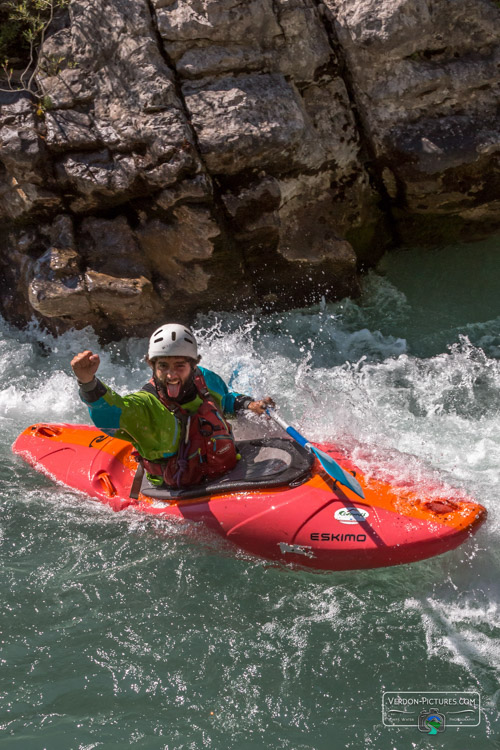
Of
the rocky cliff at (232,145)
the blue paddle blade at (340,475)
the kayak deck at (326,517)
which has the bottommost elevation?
the kayak deck at (326,517)

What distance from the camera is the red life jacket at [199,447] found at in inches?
158

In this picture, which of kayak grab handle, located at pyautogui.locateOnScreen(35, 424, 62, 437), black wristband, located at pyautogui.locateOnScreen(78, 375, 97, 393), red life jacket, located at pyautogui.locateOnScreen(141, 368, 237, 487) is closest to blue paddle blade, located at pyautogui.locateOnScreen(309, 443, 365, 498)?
red life jacket, located at pyautogui.locateOnScreen(141, 368, 237, 487)

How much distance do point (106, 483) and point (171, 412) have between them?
93cm

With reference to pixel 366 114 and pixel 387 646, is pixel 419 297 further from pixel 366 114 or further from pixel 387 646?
pixel 387 646

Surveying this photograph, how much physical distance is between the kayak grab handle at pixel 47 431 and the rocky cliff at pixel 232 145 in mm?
1392

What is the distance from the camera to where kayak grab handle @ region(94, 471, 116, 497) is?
174 inches

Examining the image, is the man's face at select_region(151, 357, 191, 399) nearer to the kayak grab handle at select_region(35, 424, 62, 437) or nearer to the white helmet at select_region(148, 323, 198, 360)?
the white helmet at select_region(148, 323, 198, 360)

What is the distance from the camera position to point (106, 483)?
450cm

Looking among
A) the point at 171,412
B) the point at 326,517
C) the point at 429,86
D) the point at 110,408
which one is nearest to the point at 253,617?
the point at 326,517

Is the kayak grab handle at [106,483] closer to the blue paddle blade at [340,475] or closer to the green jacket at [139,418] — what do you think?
the green jacket at [139,418]

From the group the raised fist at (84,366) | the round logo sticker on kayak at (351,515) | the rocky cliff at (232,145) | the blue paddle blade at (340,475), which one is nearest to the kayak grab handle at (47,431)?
the rocky cliff at (232,145)

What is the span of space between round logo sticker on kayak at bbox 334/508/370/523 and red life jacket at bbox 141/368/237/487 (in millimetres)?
793

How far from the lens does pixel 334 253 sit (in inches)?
249

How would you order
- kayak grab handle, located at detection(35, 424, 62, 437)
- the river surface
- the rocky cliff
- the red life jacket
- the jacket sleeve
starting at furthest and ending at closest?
the rocky cliff < kayak grab handle, located at detection(35, 424, 62, 437) < the red life jacket < the jacket sleeve < the river surface
